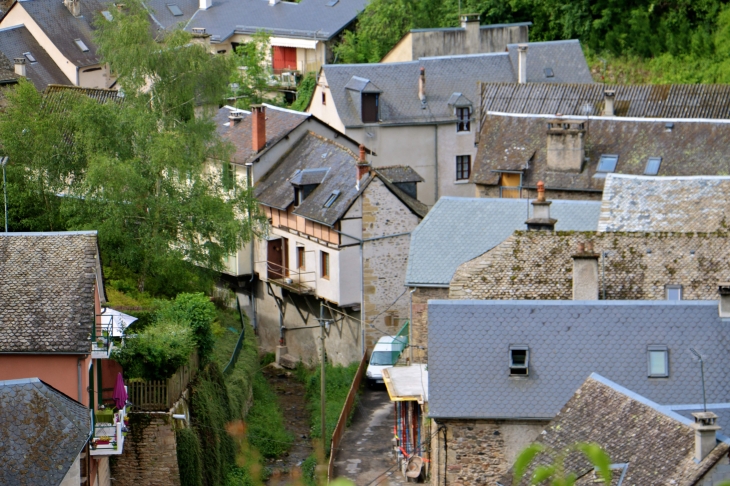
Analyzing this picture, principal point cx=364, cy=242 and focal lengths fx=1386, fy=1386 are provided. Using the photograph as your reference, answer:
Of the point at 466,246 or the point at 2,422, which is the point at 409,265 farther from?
the point at 2,422

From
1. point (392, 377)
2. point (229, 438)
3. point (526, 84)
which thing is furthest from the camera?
point (526, 84)

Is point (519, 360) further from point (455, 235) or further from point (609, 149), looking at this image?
point (609, 149)

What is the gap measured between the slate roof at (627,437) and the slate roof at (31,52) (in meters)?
46.9

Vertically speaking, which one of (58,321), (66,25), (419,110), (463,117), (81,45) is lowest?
(58,321)

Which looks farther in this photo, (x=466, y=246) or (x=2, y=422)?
(x=466, y=246)

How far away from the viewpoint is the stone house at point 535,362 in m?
27.1

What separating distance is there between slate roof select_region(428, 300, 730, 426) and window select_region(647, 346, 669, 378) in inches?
3.9

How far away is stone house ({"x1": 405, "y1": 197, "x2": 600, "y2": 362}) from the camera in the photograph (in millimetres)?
37125

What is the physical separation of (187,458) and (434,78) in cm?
2809

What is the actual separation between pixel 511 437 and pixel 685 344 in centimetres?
389

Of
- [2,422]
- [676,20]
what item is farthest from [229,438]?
[676,20]

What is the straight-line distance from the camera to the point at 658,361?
2742 cm

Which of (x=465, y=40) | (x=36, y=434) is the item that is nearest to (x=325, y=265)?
(x=465, y=40)

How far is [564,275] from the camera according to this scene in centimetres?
3050
